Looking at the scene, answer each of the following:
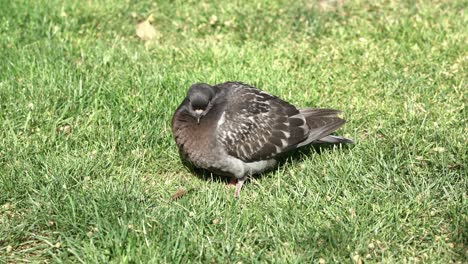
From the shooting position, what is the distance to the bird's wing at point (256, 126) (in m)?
4.47

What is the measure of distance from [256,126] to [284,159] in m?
0.50

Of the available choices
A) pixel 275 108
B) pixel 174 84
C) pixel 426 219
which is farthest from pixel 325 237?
pixel 174 84

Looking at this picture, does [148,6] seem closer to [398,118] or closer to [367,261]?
[398,118]

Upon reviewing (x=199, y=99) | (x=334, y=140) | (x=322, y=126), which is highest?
(x=199, y=99)

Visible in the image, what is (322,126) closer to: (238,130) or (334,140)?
(334,140)

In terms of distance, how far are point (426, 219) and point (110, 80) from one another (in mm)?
3169

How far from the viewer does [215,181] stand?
4.74 meters

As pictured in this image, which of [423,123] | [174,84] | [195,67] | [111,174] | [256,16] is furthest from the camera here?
[256,16]

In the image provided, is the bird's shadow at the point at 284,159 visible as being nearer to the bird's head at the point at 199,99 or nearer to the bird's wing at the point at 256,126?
the bird's wing at the point at 256,126

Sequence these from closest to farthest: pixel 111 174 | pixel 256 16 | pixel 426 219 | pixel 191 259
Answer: pixel 191 259
pixel 426 219
pixel 111 174
pixel 256 16

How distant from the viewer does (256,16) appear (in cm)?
685

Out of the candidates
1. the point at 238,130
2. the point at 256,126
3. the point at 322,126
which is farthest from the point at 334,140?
the point at 238,130

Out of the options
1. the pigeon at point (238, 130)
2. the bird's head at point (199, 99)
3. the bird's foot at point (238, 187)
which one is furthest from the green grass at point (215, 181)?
the bird's head at point (199, 99)

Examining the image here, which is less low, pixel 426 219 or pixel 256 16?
pixel 256 16
